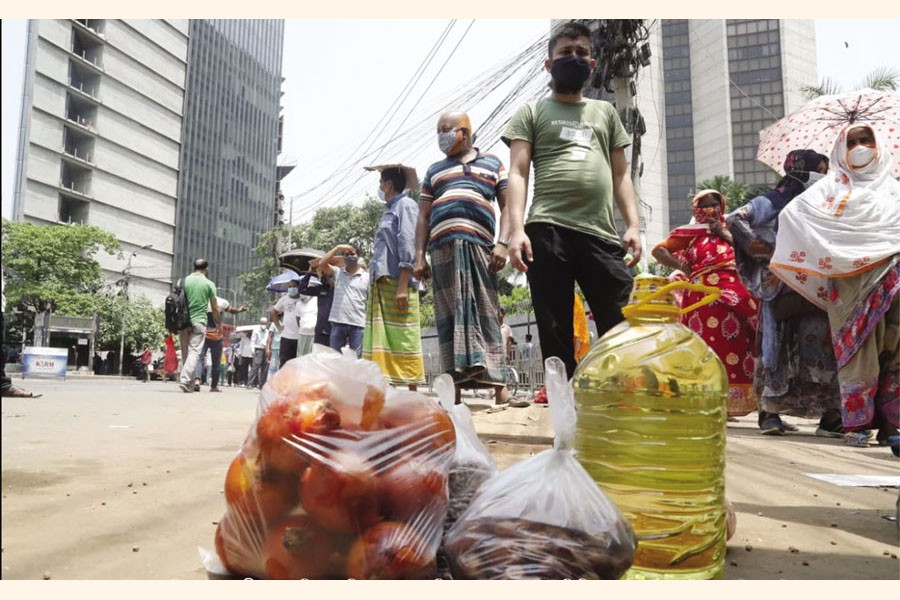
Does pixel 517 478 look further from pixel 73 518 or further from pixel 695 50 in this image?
pixel 695 50

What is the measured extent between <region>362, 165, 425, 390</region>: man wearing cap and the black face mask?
7.54 feet

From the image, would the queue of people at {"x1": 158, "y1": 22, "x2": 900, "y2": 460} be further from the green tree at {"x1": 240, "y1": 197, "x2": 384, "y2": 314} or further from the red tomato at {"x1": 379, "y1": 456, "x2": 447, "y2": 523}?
the green tree at {"x1": 240, "y1": 197, "x2": 384, "y2": 314}

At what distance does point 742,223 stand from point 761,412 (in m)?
1.56

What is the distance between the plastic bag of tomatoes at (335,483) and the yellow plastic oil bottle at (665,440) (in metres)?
0.43

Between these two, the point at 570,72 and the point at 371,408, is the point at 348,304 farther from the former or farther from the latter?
the point at 371,408

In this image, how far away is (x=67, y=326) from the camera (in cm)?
1809

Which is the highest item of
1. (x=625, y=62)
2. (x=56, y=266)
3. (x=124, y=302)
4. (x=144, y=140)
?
(x=144, y=140)

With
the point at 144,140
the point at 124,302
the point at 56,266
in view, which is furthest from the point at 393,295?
the point at 144,140

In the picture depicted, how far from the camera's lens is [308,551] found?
1184 mm

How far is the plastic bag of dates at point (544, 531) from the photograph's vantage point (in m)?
1.15

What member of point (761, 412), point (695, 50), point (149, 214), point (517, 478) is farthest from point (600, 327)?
point (695, 50)

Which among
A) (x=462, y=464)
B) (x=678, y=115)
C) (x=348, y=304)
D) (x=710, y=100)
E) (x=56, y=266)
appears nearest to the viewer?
(x=462, y=464)

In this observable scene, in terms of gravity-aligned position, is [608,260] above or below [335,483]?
above

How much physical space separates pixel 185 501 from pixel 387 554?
3.88 ft
